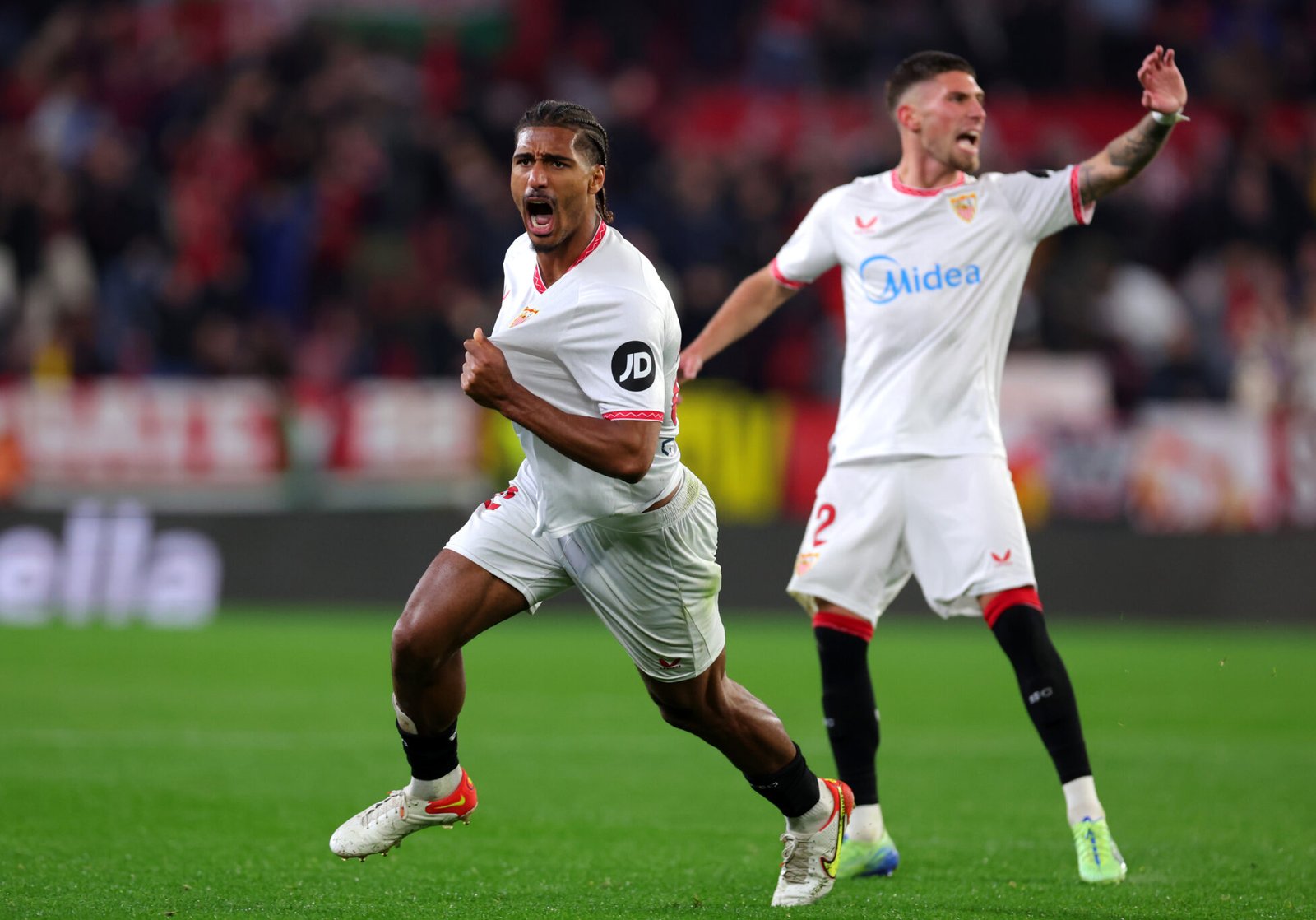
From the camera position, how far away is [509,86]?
61.7ft

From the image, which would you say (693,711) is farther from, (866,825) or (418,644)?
(866,825)

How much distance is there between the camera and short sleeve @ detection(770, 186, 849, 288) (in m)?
6.61

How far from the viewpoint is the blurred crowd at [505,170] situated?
616 inches

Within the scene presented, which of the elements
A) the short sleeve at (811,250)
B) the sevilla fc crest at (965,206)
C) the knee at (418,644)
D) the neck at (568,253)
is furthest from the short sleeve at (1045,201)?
the knee at (418,644)

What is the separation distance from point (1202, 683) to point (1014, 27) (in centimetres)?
1053

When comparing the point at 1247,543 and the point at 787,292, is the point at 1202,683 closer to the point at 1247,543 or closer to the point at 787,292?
the point at 1247,543

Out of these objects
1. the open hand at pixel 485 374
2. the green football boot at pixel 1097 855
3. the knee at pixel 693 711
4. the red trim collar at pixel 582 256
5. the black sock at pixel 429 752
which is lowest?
the green football boot at pixel 1097 855

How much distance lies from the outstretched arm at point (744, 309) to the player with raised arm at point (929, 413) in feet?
0.09

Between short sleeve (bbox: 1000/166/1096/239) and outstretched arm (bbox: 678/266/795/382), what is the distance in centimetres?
89

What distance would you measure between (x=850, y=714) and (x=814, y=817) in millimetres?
753

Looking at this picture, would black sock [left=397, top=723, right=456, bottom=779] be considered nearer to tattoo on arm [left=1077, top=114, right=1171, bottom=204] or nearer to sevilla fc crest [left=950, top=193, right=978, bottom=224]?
sevilla fc crest [left=950, top=193, right=978, bottom=224]

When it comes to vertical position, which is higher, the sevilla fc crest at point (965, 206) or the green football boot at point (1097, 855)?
the sevilla fc crest at point (965, 206)

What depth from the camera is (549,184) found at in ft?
16.6

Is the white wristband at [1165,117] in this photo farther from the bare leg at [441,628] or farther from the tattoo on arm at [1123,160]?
the bare leg at [441,628]
